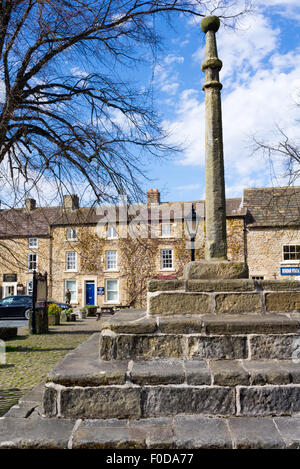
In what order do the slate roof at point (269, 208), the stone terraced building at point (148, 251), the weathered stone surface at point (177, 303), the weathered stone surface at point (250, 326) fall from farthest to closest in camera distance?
the stone terraced building at point (148, 251) → the slate roof at point (269, 208) → the weathered stone surface at point (177, 303) → the weathered stone surface at point (250, 326)

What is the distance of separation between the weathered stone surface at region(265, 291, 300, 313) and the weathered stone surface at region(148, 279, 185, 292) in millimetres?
902

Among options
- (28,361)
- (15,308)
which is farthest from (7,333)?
(15,308)

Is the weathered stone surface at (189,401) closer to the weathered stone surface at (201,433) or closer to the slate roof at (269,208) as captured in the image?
the weathered stone surface at (201,433)

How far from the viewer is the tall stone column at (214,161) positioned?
468cm

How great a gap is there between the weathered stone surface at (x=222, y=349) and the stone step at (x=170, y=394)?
0.39 metres

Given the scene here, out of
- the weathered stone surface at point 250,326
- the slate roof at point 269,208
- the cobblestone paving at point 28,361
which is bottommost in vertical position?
the cobblestone paving at point 28,361

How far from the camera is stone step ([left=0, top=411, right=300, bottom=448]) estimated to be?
2752 millimetres

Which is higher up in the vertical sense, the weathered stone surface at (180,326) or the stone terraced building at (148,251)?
the stone terraced building at (148,251)

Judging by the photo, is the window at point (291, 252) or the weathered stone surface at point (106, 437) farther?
the window at point (291, 252)

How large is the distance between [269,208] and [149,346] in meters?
24.0

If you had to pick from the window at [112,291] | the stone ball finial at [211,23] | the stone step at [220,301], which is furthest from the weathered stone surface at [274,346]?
the window at [112,291]

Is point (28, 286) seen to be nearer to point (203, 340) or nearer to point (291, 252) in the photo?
point (291, 252)
